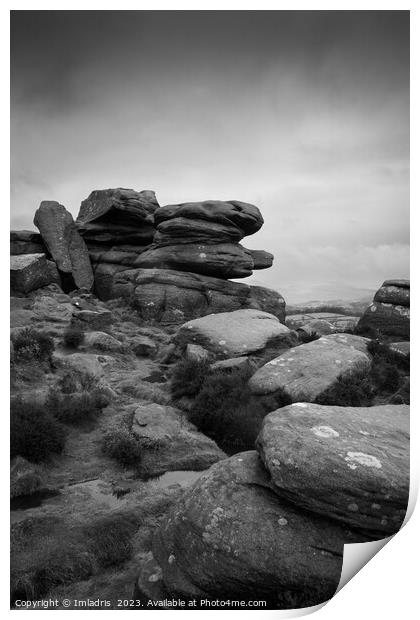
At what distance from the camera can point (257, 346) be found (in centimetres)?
1116

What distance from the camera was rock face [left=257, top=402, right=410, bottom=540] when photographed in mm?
5023

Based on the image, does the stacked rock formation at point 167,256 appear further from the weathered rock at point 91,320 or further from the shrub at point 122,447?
the shrub at point 122,447

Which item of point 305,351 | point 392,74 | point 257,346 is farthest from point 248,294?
point 392,74

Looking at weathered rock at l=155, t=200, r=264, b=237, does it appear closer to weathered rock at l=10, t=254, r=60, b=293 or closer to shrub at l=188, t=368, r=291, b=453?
weathered rock at l=10, t=254, r=60, b=293

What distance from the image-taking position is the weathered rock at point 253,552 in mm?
4875

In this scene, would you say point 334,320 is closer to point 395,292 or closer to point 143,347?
A: point 395,292

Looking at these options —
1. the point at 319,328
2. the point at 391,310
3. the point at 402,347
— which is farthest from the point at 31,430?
the point at 319,328

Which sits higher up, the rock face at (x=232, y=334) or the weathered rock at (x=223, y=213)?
the weathered rock at (x=223, y=213)

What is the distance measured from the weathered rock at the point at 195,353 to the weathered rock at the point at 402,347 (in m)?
4.30

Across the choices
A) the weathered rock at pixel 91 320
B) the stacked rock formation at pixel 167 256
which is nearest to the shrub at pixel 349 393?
the weathered rock at pixel 91 320

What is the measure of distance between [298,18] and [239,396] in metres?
6.34

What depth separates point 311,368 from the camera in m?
8.94

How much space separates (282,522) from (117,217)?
2046 centimetres

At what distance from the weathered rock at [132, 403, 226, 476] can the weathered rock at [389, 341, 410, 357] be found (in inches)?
157
